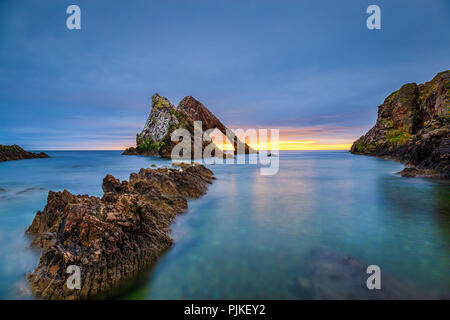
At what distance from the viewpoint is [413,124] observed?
126 feet

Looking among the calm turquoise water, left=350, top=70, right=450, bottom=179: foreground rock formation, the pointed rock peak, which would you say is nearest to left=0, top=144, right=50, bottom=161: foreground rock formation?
the pointed rock peak

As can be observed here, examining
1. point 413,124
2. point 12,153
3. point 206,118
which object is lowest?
point 12,153

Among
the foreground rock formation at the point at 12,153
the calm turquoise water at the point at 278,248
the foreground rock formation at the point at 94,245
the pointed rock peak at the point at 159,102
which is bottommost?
the calm turquoise water at the point at 278,248

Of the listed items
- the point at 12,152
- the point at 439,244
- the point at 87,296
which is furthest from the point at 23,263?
the point at 12,152

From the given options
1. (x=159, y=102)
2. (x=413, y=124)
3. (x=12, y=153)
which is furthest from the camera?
(x=159, y=102)

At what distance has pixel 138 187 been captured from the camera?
23.1 feet

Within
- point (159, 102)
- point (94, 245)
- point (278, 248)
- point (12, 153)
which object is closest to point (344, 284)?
point (278, 248)

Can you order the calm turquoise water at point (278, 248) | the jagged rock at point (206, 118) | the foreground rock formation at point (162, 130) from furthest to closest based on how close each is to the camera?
the jagged rock at point (206, 118), the foreground rock formation at point (162, 130), the calm turquoise water at point (278, 248)

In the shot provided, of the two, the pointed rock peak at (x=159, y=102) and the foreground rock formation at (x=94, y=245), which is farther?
the pointed rock peak at (x=159, y=102)

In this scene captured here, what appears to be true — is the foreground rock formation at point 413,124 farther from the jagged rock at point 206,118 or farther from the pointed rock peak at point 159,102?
the pointed rock peak at point 159,102

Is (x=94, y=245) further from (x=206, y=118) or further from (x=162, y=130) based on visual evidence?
(x=206, y=118)

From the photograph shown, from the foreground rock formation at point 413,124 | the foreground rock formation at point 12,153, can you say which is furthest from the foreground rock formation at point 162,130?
the foreground rock formation at point 413,124

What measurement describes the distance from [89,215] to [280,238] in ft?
13.8

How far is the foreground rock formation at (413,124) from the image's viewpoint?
15.9 m
